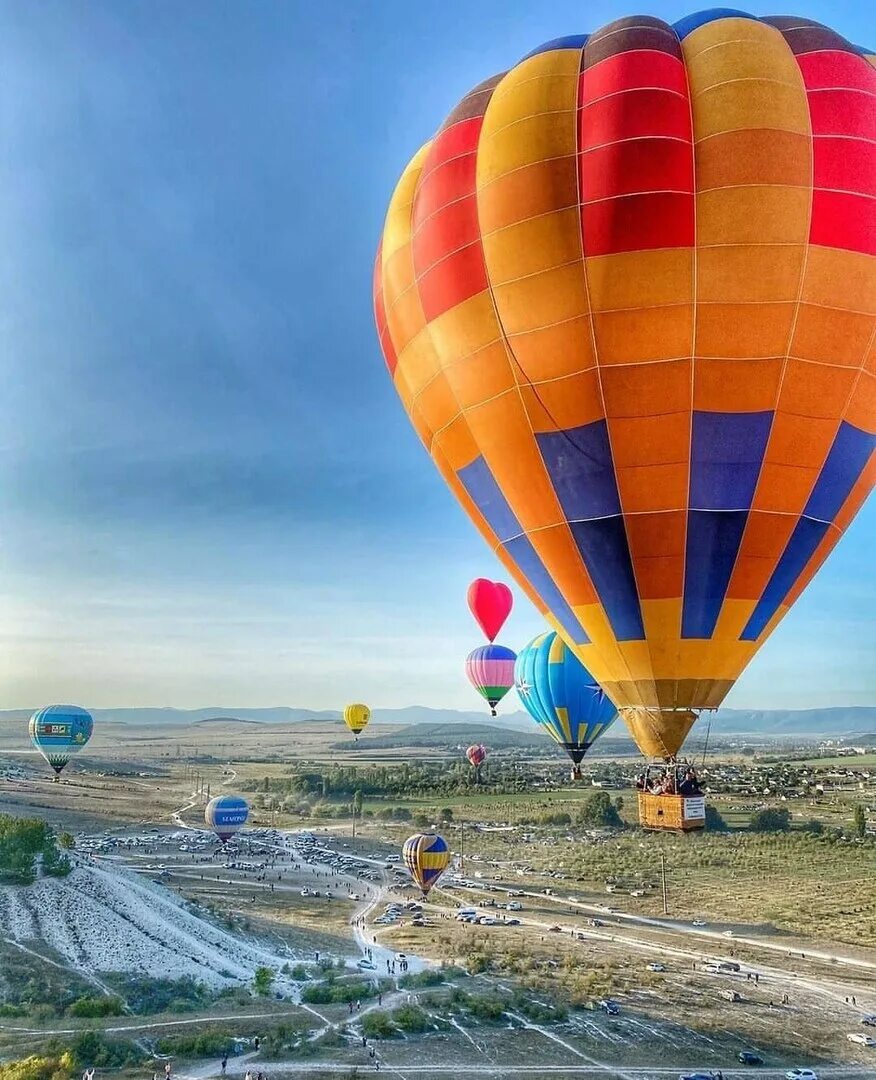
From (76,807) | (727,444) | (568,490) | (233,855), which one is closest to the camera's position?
(727,444)

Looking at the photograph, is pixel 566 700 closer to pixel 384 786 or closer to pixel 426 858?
pixel 426 858

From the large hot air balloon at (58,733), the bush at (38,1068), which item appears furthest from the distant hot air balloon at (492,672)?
the large hot air balloon at (58,733)

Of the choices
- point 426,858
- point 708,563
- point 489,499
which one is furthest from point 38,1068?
point 426,858

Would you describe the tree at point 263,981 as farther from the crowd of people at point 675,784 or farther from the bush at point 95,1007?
the crowd of people at point 675,784

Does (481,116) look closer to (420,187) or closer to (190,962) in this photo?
(420,187)

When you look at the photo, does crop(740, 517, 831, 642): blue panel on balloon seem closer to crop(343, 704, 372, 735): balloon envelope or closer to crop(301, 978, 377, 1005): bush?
crop(301, 978, 377, 1005): bush

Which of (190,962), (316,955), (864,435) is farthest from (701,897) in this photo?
(864,435)

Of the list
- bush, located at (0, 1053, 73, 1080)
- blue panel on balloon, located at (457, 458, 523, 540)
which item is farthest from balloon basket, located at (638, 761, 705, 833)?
bush, located at (0, 1053, 73, 1080)

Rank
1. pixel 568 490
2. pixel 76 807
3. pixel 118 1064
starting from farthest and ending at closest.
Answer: pixel 76 807, pixel 118 1064, pixel 568 490
